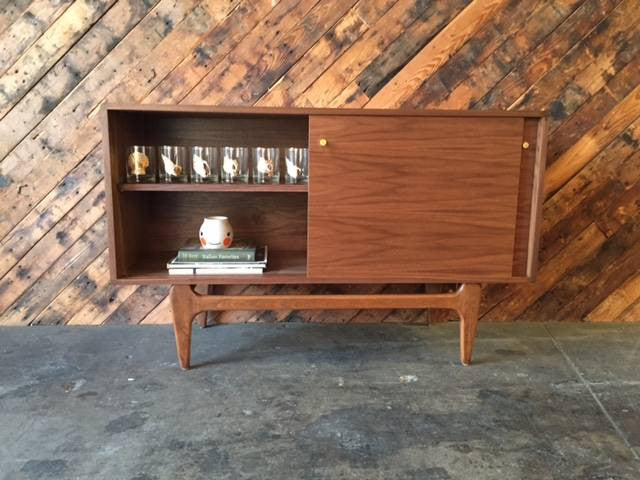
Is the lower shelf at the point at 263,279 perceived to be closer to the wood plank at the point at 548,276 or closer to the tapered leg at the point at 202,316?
the tapered leg at the point at 202,316

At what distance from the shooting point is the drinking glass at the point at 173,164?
1.62 meters

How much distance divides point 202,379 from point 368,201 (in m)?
0.83

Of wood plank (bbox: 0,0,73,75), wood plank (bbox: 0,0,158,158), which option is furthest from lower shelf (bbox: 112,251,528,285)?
wood plank (bbox: 0,0,73,75)

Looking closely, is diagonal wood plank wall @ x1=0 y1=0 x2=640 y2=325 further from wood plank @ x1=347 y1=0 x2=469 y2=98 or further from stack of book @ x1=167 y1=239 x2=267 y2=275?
stack of book @ x1=167 y1=239 x2=267 y2=275

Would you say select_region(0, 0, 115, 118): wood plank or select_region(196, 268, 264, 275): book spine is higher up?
select_region(0, 0, 115, 118): wood plank

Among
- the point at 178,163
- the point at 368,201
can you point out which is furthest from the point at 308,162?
Answer: the point at 178,163

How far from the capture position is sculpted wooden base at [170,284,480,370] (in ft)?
5.24

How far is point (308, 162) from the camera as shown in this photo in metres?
1.54

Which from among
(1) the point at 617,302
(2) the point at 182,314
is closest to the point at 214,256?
(2) the point at 182,314

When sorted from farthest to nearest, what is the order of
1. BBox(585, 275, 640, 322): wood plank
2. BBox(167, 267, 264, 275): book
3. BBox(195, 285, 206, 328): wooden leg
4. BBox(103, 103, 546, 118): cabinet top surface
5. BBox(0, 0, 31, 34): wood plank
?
BBox(585, 275, 640, 322): wood plank, BBox(195, 285, 206, 328): wooden leg, BBox(0, 0, 31, 34): wood plank, BBox(167, 267, 264, 275): book, BBox(103, 103, 546, 118): cabinet top surface

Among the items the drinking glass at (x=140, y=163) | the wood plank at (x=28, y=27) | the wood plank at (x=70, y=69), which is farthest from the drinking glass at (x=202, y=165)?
the wood plank at (x=28, y=27)

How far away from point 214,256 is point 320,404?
2.00 feet

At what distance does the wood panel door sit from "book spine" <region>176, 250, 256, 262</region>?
231 millimetres

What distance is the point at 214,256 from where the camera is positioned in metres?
1.60
